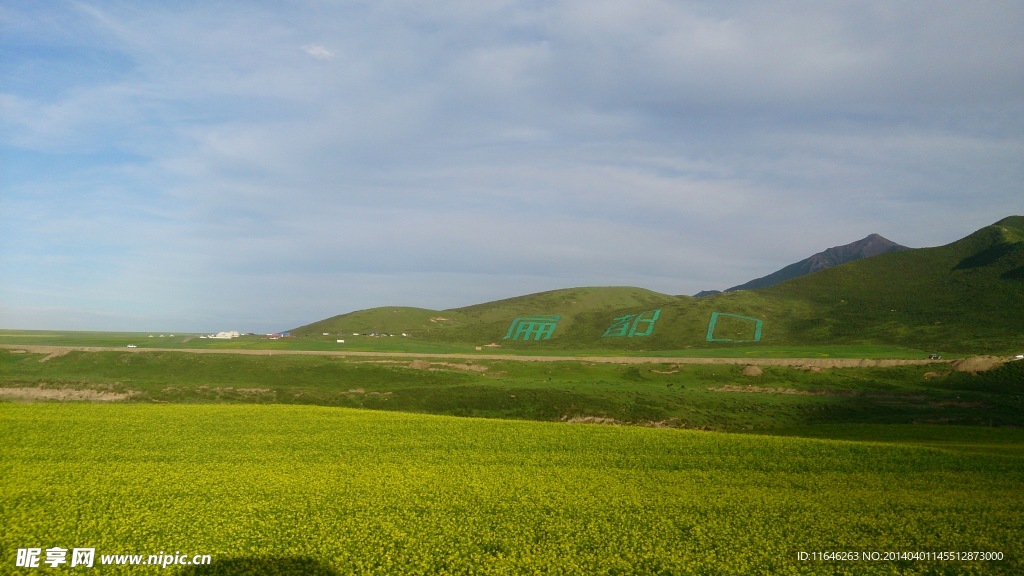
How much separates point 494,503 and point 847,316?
6376 inches

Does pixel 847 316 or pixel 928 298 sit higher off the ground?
pixel 928 298

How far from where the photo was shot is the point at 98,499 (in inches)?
717

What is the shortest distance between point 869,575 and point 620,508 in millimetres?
7393

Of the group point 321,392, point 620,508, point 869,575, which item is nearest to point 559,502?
point 620,508

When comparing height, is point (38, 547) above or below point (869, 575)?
above

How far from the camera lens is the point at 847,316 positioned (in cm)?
15112

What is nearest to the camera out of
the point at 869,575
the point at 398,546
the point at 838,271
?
the point at 869,575

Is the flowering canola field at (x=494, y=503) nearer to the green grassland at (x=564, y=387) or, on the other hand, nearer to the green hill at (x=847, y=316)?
the green grassland at (x=564, y=387)

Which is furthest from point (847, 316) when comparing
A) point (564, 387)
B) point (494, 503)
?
point (494, 503)

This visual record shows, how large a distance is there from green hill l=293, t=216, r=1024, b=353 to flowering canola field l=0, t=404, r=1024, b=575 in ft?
339

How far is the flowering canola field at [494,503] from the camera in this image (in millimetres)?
14820

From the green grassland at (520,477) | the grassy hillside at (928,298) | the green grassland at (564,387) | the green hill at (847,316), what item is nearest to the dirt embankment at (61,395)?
the green grassland at (520,477)

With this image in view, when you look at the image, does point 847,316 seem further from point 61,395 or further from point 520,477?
point 61,395

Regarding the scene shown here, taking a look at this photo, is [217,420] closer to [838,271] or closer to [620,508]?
[620,508]
